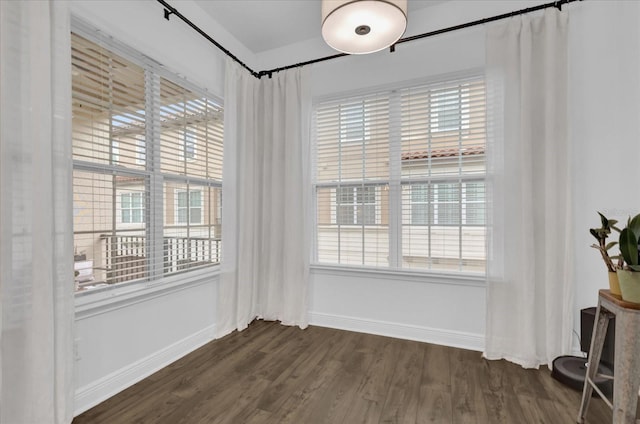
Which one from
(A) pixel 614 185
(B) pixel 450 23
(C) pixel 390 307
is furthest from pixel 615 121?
(C) pixel 390 307

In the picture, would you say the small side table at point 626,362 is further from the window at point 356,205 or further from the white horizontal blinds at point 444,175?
the window at point 356,205

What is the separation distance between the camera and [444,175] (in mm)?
2799

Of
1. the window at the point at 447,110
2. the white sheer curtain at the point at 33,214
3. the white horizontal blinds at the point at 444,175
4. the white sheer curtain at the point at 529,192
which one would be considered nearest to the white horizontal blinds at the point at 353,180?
the white horizontal blinds at the point at 444,175

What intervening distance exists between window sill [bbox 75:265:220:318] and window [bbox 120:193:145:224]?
465 millimetres

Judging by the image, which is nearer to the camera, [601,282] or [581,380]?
[581,380]

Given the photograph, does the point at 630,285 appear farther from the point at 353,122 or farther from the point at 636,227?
the point at 353,122

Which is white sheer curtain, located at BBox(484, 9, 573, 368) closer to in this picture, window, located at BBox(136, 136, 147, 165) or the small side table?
the small side table

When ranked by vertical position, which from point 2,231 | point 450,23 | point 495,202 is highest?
point 450,23

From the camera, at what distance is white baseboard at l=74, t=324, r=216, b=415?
1849 mm

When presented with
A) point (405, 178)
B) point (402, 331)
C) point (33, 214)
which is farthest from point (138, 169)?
point (402, 331)

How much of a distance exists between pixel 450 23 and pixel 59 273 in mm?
3484

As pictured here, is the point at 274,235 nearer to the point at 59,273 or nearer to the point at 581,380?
the point at 59,273

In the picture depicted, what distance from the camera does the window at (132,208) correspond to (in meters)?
2.14

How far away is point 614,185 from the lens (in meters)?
2.24
